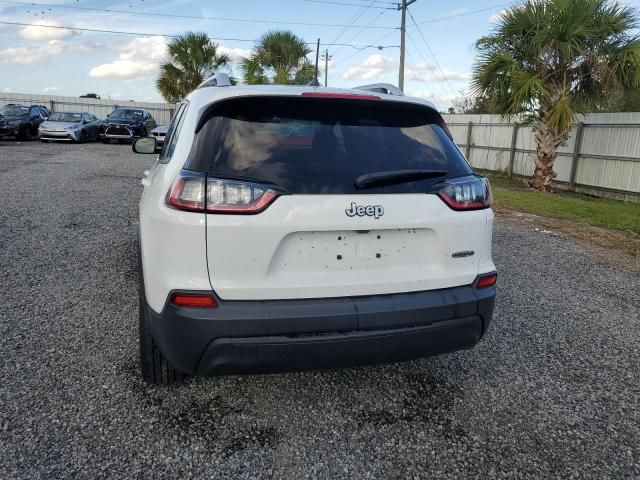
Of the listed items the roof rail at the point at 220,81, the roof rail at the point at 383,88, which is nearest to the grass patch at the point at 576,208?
the roof rail at the point at 383,88

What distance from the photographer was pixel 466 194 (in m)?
2.52

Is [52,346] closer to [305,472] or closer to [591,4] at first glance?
[305,472]

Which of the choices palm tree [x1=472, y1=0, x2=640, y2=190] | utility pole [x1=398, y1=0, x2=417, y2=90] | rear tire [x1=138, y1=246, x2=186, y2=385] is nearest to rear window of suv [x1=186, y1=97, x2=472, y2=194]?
rear tire [x1=138, y1=246, x2=186, y2=385]

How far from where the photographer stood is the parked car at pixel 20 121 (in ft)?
67.3

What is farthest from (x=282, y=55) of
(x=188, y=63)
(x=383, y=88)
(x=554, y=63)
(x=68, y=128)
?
(x=383, y=88)

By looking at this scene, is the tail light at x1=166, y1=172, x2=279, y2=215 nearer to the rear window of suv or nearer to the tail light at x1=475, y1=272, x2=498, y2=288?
the rear window of suv

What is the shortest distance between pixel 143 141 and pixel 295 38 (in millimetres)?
26286

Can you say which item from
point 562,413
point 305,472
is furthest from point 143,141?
point 562,413

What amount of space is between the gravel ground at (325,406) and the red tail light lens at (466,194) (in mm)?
1134

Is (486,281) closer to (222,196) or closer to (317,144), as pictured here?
(317,144)

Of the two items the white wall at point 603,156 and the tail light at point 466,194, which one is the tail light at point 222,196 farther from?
the white wall at point 603,156

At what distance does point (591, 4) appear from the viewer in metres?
10.9

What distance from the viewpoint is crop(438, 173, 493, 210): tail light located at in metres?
2.47

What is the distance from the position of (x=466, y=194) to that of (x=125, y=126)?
22900 mm
